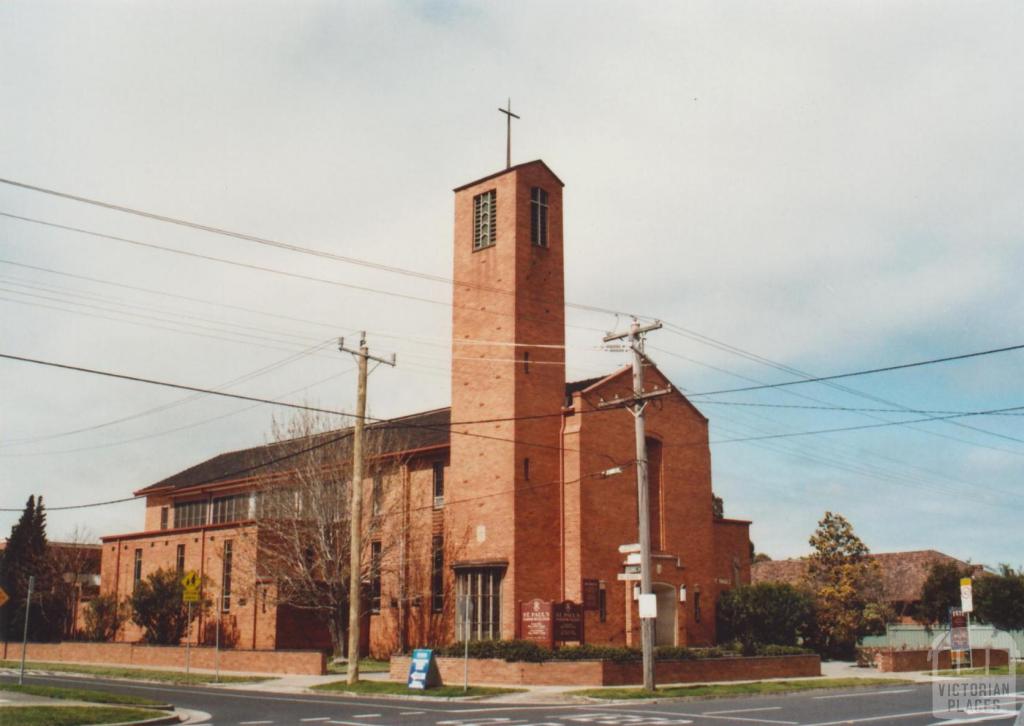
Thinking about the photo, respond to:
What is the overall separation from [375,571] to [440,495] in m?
4.03

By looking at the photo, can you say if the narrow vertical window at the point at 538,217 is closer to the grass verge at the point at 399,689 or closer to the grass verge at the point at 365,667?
the grass verge at the point at 365,667

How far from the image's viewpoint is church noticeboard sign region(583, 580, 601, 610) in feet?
122

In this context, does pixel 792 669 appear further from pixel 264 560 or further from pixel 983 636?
pixel 264 560

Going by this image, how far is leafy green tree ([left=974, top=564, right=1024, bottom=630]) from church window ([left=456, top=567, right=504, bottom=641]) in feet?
96.3

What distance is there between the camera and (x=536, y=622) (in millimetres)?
35406

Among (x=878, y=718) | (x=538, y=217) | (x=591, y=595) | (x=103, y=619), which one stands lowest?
(x=103, y=619)

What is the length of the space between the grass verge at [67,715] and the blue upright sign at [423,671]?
29.6 ft

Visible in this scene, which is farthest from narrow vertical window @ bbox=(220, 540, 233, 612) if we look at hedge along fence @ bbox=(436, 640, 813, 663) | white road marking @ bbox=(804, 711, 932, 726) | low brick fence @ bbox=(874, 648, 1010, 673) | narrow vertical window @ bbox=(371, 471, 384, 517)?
white road marking @ bbox=(804, 711, 932, 726)

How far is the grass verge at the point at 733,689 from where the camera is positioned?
87.2 ft

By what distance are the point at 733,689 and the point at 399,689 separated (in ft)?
30.3

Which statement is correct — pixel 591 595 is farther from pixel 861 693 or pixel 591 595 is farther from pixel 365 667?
pixel 861 693

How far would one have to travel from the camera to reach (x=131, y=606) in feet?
160

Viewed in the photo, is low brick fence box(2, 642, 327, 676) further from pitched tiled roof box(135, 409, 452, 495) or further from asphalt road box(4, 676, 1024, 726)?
pitched tiled roof box(135, 409, 452, 495)

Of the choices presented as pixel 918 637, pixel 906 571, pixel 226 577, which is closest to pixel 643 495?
pixel 226 577
